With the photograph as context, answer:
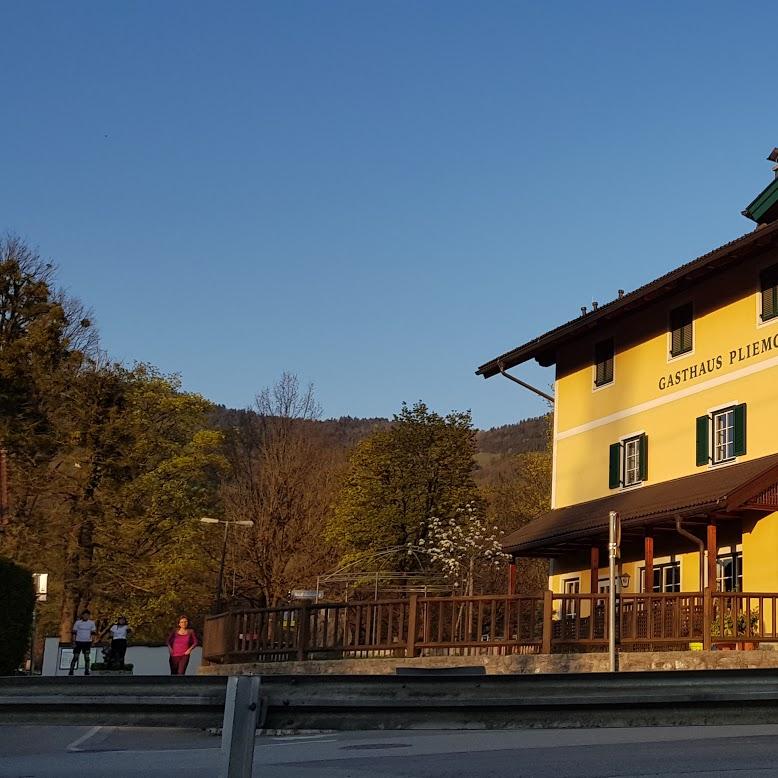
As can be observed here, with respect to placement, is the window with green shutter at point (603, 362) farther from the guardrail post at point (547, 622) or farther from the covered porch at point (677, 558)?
the guardrail post at point (547, 622)

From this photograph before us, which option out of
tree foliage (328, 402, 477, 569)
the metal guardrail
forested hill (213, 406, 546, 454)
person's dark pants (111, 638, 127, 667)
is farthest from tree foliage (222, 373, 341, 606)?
forested hill (213, 406, 546, 454)

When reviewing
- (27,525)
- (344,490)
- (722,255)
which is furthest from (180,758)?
(344,490)

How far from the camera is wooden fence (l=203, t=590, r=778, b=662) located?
22.7 metres

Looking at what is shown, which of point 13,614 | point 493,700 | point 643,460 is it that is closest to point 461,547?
point 643,460

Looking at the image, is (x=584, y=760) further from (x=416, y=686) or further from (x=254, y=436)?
(x=254, y=436)

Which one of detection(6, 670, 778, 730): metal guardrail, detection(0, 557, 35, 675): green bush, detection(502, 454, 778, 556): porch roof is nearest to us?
detection(6, 670, 778, 730): metal guardrail

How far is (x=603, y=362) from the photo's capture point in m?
33.2

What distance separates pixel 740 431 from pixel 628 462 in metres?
4.83

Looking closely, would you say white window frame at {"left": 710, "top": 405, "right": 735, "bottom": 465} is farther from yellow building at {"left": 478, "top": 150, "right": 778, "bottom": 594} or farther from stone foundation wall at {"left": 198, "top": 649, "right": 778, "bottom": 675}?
stone foundation wall at {"left": 198, "top": 649, "right": 778, "bottom": 675}

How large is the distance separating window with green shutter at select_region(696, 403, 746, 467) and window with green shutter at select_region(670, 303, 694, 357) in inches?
74.3

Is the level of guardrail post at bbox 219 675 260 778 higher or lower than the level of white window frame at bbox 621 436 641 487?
lower

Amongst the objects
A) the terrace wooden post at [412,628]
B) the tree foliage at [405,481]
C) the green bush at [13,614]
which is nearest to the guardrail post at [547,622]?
the terrace wooden post at [412,628]

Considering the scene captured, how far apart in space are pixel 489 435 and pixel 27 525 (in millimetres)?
132979

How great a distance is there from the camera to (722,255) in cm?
2725
